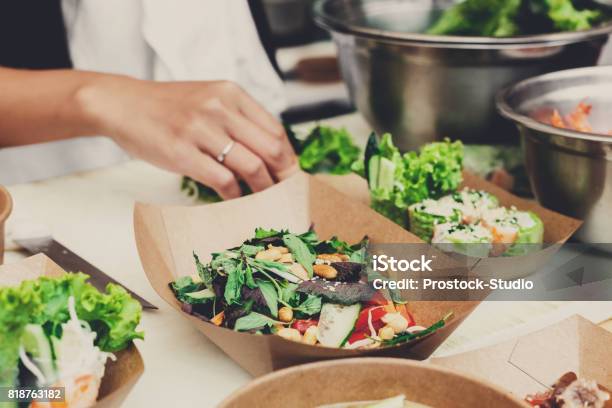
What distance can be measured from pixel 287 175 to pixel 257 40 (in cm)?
95

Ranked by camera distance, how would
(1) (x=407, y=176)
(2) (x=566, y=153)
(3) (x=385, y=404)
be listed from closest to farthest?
(3) (x=385, y=404) < (2) (x=566, y=153) < (1) (x=407, y=176)

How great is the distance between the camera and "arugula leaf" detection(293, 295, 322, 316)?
1.19 m

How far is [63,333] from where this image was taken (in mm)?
947

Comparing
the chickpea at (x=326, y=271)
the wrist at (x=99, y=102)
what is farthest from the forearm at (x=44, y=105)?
the chickpea at (x=326, y=271)

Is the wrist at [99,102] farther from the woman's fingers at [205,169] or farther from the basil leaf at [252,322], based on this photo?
the basil leaf at [252,322]

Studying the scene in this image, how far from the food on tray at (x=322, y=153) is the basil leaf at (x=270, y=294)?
64cm

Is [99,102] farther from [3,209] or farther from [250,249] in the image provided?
[250,249]

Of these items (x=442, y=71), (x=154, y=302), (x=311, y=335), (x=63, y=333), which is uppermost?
(x=442, y=71)

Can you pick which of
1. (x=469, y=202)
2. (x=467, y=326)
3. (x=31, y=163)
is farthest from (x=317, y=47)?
(x=467, y=326)

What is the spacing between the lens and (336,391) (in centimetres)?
95

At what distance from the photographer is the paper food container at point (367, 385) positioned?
91cm

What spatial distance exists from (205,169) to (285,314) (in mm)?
569

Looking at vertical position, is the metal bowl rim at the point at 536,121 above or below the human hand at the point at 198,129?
above

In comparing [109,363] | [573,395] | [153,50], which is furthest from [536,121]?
[153,50]
